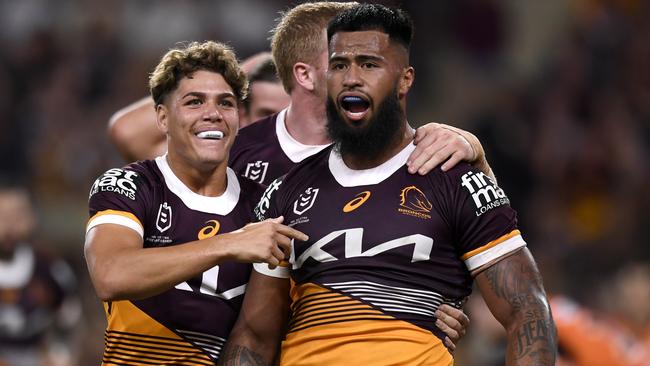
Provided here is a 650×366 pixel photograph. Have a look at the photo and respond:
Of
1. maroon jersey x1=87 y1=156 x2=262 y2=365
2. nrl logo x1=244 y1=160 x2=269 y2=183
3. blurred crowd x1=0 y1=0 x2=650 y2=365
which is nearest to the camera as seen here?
maroon jersey x1=87 y1=156 x2=262 y2=365

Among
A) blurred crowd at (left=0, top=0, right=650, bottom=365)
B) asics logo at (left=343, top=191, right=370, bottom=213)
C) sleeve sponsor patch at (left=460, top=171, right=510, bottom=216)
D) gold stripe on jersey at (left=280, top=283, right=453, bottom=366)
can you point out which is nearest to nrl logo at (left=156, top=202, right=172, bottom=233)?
gold stripe on jersey at (left=280, top=283, right=453, bottom=366)

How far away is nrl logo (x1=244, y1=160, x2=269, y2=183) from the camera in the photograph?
19.1ft

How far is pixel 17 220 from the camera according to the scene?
10531 mm

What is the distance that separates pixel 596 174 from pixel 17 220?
18.7ft

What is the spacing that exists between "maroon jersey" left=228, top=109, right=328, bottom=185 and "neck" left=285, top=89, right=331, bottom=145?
36 mm

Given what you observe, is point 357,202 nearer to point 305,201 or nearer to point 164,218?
point 305,201

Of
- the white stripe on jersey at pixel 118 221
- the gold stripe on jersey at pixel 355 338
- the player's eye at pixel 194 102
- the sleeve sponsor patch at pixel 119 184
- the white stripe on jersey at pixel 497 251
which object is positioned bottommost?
the gold stripe on jersey at pixel 355 338

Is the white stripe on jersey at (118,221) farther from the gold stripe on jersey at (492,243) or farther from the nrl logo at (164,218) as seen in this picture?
the gold stripe on jersey at (492,243)

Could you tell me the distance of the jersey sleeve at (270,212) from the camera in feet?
Result: 16.2

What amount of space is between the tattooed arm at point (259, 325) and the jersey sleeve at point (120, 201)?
0.52 m

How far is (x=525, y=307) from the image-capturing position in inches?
179

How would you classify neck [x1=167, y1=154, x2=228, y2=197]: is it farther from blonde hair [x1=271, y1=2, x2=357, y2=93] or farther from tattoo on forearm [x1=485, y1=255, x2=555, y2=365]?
tattoo on forearm [x1=485, y1=255, x2=555, y2=365]

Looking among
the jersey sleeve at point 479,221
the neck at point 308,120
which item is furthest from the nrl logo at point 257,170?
the jersey sleeve at point 479,221

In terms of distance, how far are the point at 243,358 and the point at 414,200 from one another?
0.95m
